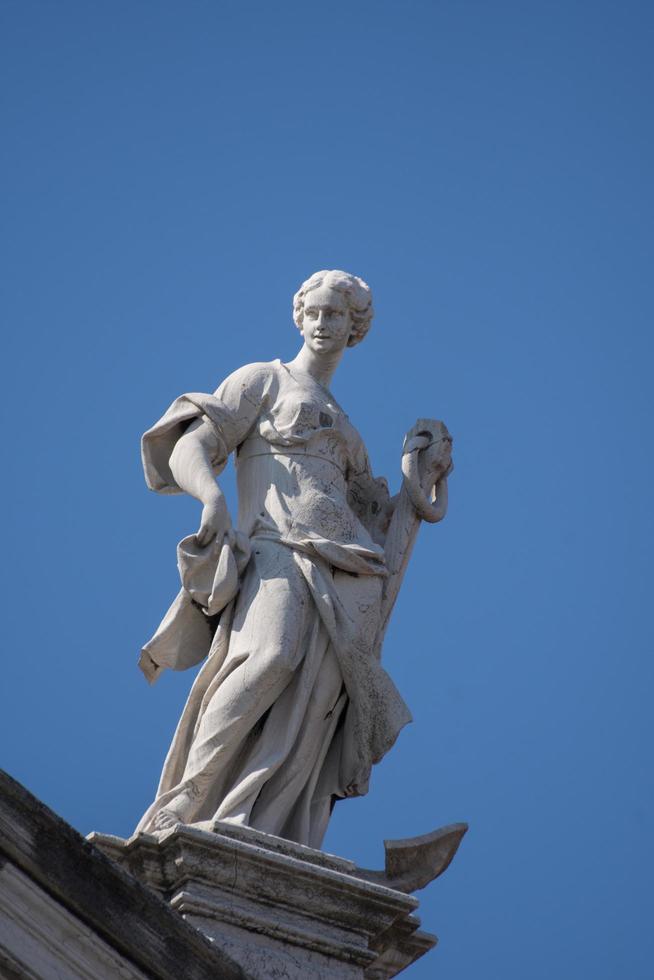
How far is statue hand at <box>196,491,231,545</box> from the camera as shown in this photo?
978 centimetres

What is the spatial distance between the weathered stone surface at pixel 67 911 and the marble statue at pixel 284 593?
2004 mm

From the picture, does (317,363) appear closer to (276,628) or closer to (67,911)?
(276,628)

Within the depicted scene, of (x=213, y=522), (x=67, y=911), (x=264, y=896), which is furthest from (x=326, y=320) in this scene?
(x=67, y=911)

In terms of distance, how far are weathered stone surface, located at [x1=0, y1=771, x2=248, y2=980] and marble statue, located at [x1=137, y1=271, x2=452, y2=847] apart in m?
2.00

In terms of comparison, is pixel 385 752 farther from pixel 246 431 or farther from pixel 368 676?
pixel 246 431

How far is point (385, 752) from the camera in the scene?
993 centimetres

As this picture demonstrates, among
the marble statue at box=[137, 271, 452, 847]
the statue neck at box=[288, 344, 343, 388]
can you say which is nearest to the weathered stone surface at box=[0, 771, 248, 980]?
the marble statue at box=[137, 271, 452, 847]

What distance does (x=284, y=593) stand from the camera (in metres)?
9.73

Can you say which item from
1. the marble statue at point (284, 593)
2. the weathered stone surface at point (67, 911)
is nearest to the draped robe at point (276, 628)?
the marble statue at point (284, 593)

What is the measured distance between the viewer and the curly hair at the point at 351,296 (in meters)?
10.9

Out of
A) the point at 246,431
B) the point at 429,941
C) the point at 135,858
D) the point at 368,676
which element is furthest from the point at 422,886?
the point at 246,431

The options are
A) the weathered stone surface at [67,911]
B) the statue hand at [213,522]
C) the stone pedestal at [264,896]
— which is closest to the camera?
the weathered stone surface at [67,911]

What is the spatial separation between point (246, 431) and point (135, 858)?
99.3 inches

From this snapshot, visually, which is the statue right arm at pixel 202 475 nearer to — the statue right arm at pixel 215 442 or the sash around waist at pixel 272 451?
the statue right arm at pixel 215 442
